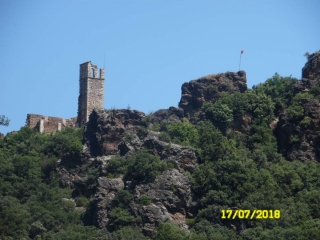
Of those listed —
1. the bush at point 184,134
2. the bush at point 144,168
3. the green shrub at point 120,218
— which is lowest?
the green shrub at point 120,218

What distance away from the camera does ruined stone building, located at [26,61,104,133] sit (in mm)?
84938

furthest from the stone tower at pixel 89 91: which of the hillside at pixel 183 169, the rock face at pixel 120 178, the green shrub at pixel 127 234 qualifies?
the green shrub at pixel 127 234

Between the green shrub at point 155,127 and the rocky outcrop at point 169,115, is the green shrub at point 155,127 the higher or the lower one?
the lower one

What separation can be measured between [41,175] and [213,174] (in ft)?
38.4

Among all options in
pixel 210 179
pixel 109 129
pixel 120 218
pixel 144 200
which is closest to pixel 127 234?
pixel 120 218

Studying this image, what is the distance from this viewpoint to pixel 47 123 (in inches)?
3349

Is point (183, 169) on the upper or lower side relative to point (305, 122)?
lower

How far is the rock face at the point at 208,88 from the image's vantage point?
257ft

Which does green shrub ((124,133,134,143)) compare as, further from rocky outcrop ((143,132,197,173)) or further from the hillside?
rocky outcrop ((143,132,197,173))

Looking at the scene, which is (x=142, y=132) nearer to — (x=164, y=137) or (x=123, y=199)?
(x=164, y=137)

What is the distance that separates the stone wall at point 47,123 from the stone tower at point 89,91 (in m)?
0.93
